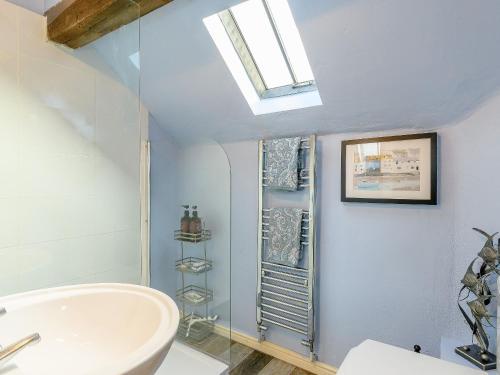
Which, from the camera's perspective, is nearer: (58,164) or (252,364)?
(58,164)

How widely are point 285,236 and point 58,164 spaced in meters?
1.46

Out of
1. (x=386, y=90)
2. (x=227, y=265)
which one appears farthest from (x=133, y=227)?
(x=386, y=90)

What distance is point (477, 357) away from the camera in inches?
51.5

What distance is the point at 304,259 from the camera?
82.1 inches

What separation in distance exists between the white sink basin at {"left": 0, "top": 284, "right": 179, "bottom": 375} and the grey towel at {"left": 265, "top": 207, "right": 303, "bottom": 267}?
1.26m

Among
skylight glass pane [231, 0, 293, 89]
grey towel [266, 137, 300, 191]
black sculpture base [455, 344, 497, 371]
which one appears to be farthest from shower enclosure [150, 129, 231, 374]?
black sculpture base [455, 344, 497, 371]

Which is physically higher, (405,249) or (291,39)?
(291,39)

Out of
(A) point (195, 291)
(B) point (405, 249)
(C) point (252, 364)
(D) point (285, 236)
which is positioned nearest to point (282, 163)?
(D) point (285, 236)

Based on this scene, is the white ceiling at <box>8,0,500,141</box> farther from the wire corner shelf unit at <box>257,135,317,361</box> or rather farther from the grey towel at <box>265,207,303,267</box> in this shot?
the grey towel at <box>265,207,303,267</box>

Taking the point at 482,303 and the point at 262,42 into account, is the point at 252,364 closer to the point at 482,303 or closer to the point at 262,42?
the point at 482,303

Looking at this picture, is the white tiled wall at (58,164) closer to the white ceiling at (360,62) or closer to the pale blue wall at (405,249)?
the white ceiling at (360,62)

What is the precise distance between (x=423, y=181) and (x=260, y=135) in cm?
113

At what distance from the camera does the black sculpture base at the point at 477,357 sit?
125 cm

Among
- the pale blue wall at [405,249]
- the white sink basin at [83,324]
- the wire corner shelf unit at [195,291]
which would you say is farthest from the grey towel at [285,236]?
the white sink basin at [83,324]
